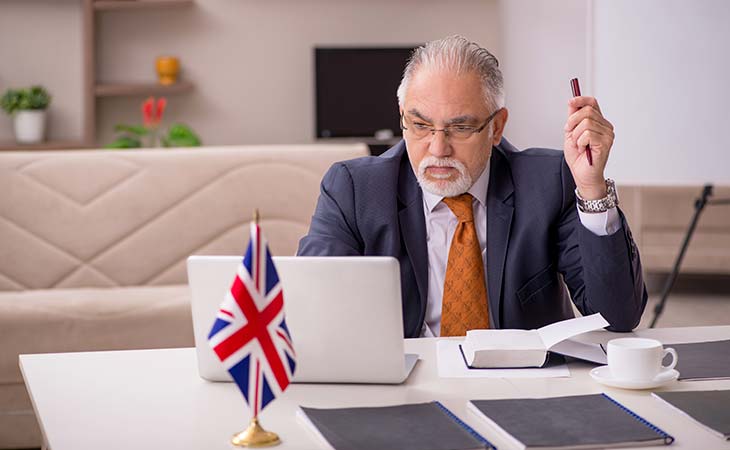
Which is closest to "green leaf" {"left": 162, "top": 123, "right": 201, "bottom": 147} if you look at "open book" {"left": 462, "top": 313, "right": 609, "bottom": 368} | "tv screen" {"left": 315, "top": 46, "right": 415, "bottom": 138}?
"tv screen" {"left": 315, "top": 46, "right": 415, "bottom": 138}

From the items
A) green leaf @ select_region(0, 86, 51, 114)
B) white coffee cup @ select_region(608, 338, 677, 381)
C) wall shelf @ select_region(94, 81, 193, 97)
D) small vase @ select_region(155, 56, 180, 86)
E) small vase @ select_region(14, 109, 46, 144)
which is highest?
small vase @ select_region(155, 56, 180, 86)

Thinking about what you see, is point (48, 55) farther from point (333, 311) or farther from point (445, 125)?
point (333, 311)

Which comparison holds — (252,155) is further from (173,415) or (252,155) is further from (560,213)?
(173,415)

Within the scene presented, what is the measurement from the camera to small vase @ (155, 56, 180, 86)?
586 centimetres

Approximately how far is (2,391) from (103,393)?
1.64 metres

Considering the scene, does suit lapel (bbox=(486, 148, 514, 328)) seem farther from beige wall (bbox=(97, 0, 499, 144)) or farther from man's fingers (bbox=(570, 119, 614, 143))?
beige wall (bbox=(97, 0, 499, 144))

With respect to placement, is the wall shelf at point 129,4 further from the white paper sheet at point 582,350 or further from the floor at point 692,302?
the white paper sheet at point 582,350

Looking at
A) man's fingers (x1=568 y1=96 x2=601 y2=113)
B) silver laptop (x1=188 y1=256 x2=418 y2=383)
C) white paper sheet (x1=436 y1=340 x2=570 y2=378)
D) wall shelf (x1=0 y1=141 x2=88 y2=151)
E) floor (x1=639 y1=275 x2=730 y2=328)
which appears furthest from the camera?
wall shelf (x1=0 y1=141 x2=88 y2=151)

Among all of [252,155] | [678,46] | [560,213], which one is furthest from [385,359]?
[252,155]

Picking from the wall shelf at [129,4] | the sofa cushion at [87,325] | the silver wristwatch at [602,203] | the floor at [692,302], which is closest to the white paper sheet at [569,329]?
the silver wristwatch at [602,203]

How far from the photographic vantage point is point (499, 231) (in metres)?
1.98

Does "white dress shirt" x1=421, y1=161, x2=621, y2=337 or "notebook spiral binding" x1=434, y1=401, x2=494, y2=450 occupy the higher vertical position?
"white dress shirt" x1=421, y1=161, x2=621, y2=337

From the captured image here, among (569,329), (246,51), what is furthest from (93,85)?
(569,329)

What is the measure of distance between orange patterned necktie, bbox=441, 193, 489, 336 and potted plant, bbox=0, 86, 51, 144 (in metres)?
4.26
